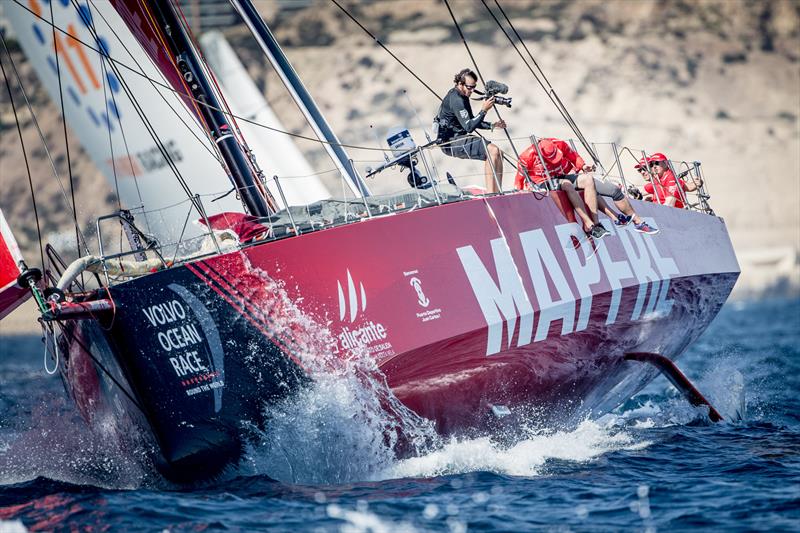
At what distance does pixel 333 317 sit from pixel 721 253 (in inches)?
181

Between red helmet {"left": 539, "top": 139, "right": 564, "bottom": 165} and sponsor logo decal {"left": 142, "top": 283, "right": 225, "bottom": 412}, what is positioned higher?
red helmet {"left": 539, "top": 139, "right": 564, "bottom": 165}

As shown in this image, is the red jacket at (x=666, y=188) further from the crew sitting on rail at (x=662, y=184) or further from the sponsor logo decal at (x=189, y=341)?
the sponsor logo decal at (x=189, y=341)

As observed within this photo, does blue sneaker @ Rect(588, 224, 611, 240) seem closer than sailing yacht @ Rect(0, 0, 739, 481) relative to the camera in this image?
No

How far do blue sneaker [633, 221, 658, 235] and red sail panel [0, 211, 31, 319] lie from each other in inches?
155

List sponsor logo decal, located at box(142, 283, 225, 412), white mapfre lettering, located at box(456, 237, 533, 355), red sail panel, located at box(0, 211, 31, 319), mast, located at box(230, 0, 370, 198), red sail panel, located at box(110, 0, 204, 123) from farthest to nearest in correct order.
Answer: mast, located at box(230, 0, 370, 198), red sail panel, located at box(110, 0, 204, 123), white mapfre lettering, located at box(456, 237, 533, 355), red sail panel, located at box(0, 211, 31, 319), sponsor logo decal, located at box(142, 283, 225, 412)

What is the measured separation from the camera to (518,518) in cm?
473

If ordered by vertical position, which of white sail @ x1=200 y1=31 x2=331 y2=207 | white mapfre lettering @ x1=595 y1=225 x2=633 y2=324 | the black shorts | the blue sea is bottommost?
the blue sea

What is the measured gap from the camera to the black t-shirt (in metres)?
6.55

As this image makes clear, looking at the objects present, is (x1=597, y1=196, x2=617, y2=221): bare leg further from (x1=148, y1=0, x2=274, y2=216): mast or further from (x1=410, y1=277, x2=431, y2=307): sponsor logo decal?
(x1=148, y1=0, x2=274, y2=216): mast

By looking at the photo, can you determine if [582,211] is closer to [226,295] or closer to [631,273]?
[631,273]

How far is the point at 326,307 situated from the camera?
5379 millimetres

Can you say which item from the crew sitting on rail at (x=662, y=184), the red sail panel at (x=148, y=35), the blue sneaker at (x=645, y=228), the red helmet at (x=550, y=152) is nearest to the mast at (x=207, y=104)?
the red sail panel at (x=148, y=35)

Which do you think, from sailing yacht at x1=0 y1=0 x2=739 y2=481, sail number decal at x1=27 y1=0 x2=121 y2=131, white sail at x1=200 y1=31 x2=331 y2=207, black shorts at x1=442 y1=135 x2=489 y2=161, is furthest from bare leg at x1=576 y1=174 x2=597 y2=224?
sail number decal at x1=27 y1=0 x2=121 y2=131

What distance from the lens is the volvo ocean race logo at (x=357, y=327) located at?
539 cm
